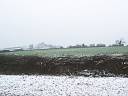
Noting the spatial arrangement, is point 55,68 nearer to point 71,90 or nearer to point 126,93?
point 71,90

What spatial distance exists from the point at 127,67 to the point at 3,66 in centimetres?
1646

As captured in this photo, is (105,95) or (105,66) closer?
(105,95)

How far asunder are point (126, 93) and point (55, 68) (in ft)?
49.5

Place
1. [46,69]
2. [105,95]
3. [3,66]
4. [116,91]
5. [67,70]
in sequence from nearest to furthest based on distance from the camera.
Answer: [105,95] < [116,91] < [67,70] < [46,69] < [3,66]

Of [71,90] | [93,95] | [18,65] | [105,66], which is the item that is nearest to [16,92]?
[71,90]

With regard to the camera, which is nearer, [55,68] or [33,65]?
[55,68]

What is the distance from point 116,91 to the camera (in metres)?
12.2

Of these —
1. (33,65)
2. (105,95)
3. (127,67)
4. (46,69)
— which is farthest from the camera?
(33,65)

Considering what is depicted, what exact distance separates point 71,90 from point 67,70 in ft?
38.8

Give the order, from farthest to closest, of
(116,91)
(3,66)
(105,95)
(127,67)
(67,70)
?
(3,66) → (67,70) → (127,67) → (116,91) → (105,95)

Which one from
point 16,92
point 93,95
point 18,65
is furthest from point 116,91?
point 18,65

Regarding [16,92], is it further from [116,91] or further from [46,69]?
[46,69]

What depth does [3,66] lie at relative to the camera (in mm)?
30906

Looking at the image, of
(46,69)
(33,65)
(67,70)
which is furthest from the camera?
(33,65)
